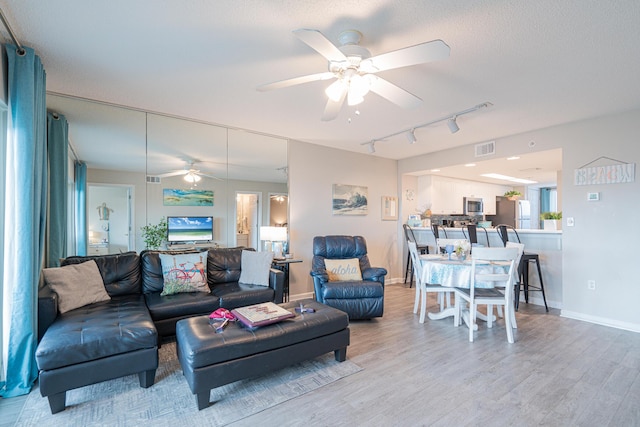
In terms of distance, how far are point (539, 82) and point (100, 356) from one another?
162 inches

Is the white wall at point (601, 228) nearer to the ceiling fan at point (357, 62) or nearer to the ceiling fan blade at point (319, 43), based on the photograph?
the ceiling fan at point (357, 62)

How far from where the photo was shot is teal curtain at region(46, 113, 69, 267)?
2936mm

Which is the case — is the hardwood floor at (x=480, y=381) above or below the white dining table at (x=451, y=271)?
below

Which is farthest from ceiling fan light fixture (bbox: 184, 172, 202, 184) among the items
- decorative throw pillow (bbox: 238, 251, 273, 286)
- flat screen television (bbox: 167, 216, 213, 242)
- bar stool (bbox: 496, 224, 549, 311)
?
bar stool (bbox: 496, 224, 549, 311)

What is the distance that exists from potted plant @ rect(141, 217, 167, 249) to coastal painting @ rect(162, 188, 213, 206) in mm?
244

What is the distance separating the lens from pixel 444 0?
1.72 meters

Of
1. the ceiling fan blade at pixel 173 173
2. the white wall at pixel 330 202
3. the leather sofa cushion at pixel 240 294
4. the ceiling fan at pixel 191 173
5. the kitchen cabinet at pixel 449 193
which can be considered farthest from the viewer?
the kitchen cabinet at pixel 449 193

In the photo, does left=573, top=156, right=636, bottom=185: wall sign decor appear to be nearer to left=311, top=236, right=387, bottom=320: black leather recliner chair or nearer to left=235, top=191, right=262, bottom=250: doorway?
left=311, top=236, right=387, bottom=320: black leather recliner chair

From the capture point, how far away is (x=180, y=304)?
291cm

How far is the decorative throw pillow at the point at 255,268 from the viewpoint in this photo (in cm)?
358

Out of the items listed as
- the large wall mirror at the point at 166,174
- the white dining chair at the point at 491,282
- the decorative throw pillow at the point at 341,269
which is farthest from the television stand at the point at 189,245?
the white dining chair at the point at 491,282

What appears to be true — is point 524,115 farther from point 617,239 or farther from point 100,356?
point 100,356

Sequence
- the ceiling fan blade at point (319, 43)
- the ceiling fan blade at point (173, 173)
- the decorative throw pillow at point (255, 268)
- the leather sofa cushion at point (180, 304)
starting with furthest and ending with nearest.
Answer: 1. the ceiling fan blade at point (173, 173)
2. the decorative throw pillow at point (255, 268)
3. the leather sofa cushion at point (180, 304)
4. the ceiling fan blade at point (319, 43)

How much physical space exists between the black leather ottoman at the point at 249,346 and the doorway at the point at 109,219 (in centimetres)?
182
